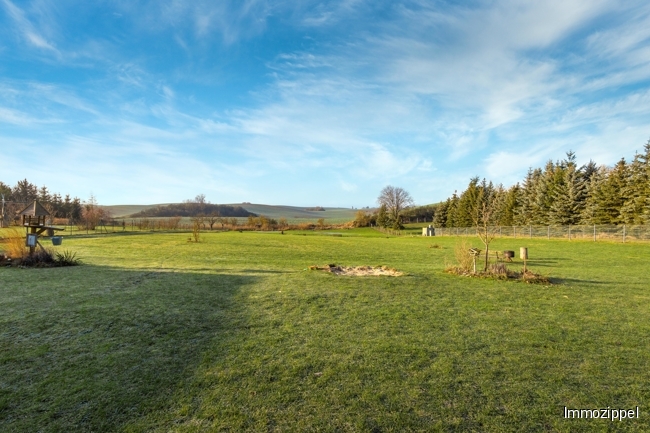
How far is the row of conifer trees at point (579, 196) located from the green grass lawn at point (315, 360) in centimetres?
1832

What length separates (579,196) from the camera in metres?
37.6

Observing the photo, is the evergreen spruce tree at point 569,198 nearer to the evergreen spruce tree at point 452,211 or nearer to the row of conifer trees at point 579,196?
the row of conifer trees at point 579,196

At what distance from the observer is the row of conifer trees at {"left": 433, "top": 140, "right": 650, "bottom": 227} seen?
3022cm

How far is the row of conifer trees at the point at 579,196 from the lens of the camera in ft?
99.1

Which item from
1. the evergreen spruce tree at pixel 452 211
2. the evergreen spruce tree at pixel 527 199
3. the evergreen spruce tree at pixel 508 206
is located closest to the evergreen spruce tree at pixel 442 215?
the evergreen spruce tree at pixel 452 211

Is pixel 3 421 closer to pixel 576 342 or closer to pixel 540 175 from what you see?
pixel 576 342

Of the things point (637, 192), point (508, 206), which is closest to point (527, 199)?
point (508, 206)

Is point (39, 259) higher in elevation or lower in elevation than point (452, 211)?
lower

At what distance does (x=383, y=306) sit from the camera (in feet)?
22.7

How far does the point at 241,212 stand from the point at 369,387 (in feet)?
327

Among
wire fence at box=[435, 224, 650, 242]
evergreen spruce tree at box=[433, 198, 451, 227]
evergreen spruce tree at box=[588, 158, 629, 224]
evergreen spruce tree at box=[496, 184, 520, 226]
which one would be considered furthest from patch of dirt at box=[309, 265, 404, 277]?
evergreen spruce tree at box=[433, 198, 451, 227]

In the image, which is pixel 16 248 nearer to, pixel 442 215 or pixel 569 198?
pixel 569 198

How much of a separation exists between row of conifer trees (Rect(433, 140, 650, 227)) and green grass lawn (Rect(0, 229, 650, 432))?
1832 centimetres

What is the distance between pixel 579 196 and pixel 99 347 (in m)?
46.0
